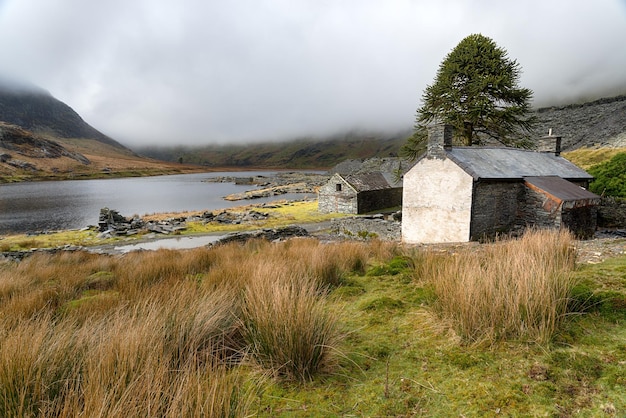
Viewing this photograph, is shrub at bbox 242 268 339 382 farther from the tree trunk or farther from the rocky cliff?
the rocky cliff

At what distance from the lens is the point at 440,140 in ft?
56.6

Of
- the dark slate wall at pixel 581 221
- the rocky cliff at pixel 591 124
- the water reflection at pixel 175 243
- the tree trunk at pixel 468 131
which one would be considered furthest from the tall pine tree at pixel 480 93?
the rocky cliff at pixel 591 124

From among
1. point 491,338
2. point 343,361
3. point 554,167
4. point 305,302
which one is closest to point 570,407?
point 491,338

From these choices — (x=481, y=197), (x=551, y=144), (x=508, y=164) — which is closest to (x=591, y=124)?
(x=551, y=144)

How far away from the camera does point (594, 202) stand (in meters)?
17.1

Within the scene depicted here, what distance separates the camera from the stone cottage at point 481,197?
1616 cm

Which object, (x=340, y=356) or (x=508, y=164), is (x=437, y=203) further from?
(x=340, y=356)

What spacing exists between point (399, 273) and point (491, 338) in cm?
336

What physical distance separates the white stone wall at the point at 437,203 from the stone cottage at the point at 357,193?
18.0 metres

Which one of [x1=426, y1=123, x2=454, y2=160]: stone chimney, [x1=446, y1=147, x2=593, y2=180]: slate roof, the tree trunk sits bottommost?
[x1=446, y1=147, x2=593, y2=180]: slate roof

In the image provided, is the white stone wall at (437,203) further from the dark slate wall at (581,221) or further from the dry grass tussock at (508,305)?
the dry grass tussock at (508,305)

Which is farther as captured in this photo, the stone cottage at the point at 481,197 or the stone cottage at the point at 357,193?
the stone cottage at the point at 357,193

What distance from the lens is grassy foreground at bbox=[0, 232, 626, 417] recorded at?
2285 millimetres

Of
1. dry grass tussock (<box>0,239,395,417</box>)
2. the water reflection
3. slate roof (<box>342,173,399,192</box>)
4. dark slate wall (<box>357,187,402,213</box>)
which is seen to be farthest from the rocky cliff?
dry grass tussock (<box>0,239,395,417</box>)
